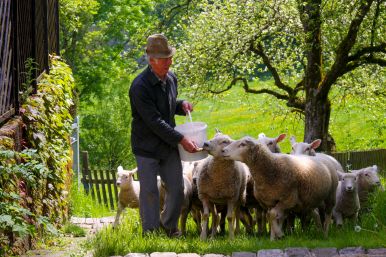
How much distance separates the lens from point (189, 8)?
69.2 feet

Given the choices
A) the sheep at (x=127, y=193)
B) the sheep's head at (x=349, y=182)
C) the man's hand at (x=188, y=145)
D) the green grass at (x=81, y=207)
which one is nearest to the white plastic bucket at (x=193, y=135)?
the man's hand at (x=188, y=145)

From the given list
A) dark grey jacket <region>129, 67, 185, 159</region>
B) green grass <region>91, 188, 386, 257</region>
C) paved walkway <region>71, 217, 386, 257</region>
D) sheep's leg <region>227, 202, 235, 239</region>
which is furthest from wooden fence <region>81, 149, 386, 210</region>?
paved walkway <region>71, 217, 386, 257</region>

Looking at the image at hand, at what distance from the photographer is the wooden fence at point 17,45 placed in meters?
8.92

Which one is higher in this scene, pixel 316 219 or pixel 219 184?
pixel 219 184

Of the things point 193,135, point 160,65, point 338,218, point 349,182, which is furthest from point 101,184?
point 160,65

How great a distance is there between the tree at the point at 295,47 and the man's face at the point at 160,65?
758 centimetres

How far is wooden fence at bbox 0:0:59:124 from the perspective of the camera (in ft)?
29.3

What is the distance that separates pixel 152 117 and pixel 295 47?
48.4ft

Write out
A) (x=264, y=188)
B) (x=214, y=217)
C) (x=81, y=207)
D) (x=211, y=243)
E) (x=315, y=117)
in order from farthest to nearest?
(x=315, y=117) → (x=81, y=207) → (x=214, y=217) → (x=264, y=188) → (x=211, y=243)

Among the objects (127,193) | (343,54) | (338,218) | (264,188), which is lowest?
(338,218)

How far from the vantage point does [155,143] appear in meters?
9.67

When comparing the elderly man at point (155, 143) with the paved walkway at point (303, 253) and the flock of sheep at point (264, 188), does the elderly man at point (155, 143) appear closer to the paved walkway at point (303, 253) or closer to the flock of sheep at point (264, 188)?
the flock of sheep at point (264, 188)

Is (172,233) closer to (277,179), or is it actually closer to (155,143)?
(155,143)

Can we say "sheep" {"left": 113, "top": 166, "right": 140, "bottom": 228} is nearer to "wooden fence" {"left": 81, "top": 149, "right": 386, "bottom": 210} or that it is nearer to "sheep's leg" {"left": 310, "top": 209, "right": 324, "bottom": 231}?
"sheep's leg" {"left": 310, "top": 209, "right": 324, "bottom": 231}
